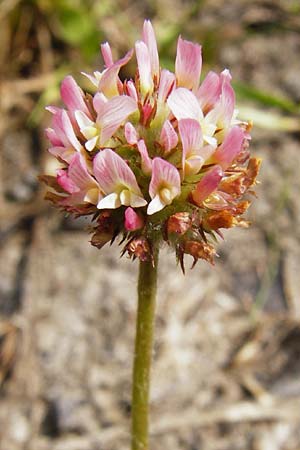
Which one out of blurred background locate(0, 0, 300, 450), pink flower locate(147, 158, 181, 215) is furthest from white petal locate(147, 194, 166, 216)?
blurred background locate(0, 0, 300, 450)

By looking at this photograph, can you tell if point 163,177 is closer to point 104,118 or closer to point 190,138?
point 190,138

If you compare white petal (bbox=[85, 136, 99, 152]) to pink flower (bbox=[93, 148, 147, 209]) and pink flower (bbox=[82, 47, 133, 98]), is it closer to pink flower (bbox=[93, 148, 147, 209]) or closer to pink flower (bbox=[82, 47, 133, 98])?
pink flower (bbox=[93, 148, 147, 209])

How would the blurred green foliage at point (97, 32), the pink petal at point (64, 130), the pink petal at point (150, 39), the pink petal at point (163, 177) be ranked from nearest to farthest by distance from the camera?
the pink petal at point (163, 177), the pink petal at point (64, 130), the pink petal at point (150, 39), the blurred green foliage at point (97, 32)

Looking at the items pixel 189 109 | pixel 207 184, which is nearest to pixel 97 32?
pixel 189 109

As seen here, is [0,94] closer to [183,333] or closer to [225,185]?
[183,333]

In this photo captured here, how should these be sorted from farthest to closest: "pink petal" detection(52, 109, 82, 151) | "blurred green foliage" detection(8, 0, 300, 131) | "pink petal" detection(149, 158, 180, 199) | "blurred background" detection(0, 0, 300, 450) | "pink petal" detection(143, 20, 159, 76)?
"blurred green foliage" detection(8, 0, 300, 131) → "blurred background" detection(0, 0, 300, 450) → "pink petal" detection(143, 20, 159, 76) → "pink petal" detection(52, 109, 82, 151) → "pink petal" detection(149, 158, 180, 199)

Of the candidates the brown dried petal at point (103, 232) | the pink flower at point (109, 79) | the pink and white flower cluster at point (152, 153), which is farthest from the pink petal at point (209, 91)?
the brown dried petal at point (103, 232)

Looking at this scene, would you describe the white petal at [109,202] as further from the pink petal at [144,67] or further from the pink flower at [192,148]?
the pink petal at [144,67]
